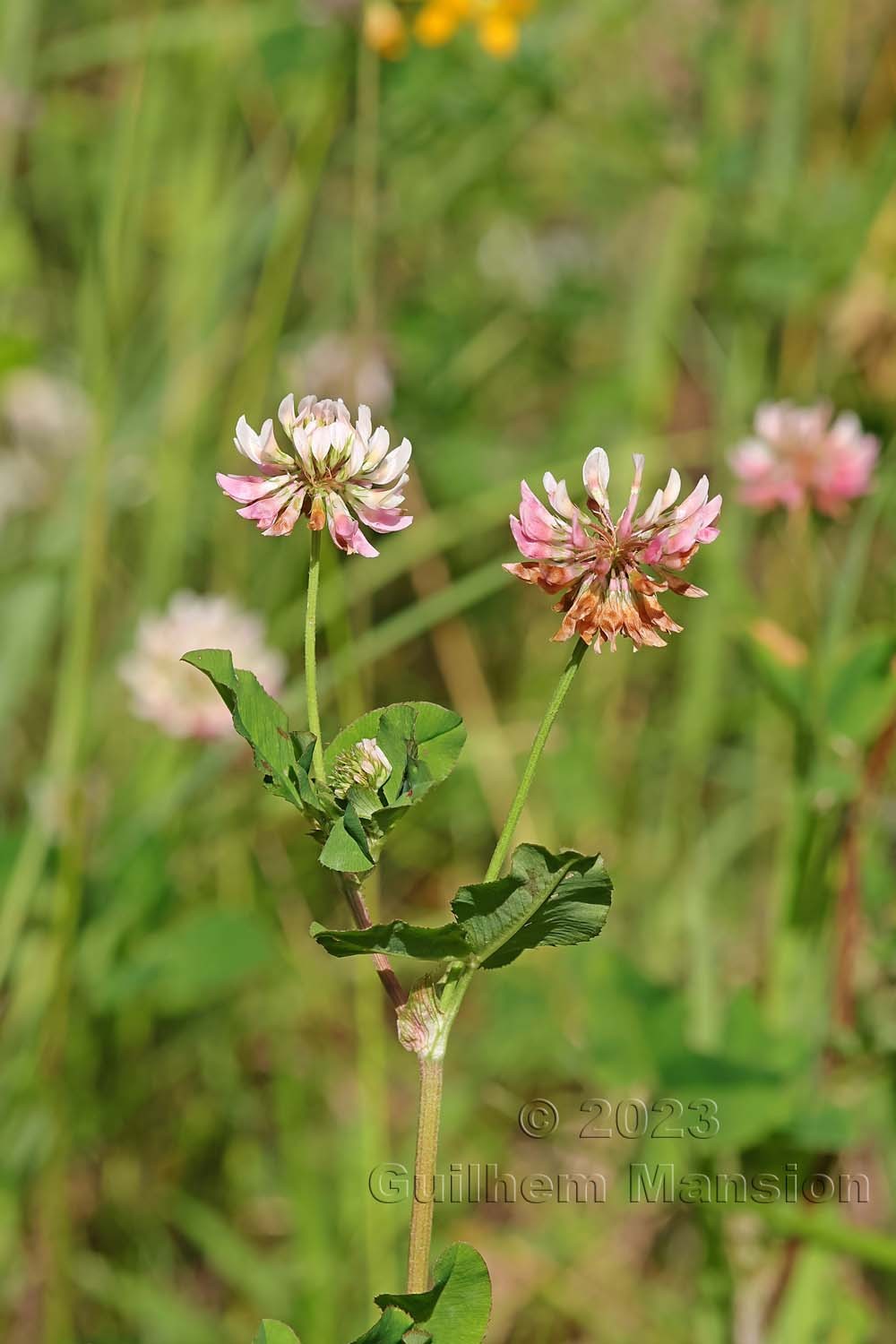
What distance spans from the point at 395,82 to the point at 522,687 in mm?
884

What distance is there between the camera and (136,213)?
1691 mm

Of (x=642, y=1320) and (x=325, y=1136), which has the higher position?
(x=325, y=1136)

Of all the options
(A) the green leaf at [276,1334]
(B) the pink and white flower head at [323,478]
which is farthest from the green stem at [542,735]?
(A) the green leaf at [276,1334]

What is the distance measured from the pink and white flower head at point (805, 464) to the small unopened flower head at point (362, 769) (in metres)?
0.70

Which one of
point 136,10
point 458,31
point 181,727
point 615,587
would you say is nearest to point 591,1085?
point 181,727

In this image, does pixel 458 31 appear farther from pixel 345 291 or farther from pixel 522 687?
pixel 522 687

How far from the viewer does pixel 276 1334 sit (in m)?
0.65

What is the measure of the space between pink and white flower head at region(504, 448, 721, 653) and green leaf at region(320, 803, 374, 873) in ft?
0.39

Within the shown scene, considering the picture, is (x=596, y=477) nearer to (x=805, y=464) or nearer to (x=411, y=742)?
(x=411, y=742)

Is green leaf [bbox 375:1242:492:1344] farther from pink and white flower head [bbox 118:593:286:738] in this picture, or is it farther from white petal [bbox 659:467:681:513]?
pink and white flower head [bbox 118:593:286:738]

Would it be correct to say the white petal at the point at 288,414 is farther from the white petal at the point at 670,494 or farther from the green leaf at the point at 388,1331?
the green leaf at the point at 388,1331

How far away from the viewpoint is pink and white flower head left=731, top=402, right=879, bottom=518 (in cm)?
126

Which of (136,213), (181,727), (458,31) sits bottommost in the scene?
(181,727)

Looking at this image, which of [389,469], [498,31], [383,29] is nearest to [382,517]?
[389,469]
